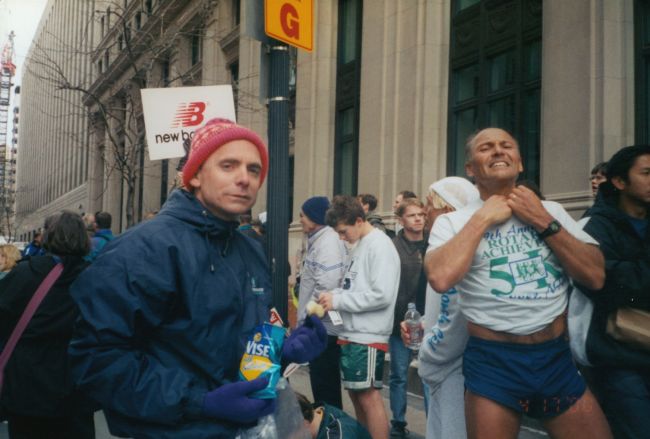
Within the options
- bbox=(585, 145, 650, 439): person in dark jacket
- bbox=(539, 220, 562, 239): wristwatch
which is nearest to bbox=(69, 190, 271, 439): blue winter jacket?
bbox=(539, 220, 562, 239): wristwatch

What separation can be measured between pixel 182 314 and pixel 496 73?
9959mm

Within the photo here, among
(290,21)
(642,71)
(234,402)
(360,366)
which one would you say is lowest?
(360,366)

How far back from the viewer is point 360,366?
214 inches

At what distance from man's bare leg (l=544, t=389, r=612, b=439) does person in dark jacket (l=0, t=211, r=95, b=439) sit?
280 centimetres

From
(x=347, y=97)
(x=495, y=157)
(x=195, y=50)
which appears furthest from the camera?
(x=195, y=50)

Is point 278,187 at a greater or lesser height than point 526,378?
greater

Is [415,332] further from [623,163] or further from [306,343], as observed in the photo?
[306,343]

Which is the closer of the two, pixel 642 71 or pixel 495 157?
pixel 495 157

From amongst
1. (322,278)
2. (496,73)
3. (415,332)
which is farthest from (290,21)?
(496,73)

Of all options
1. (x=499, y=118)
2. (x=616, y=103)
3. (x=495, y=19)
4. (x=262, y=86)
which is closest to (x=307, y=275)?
(x=262, y=86)

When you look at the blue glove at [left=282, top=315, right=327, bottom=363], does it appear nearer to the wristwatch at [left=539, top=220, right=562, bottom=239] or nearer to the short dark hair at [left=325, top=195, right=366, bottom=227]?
the wristwatch at [left=539, top=220, right=562, bottom=239]

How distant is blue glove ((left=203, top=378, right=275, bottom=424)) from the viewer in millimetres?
2033

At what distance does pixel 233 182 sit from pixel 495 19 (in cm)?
986

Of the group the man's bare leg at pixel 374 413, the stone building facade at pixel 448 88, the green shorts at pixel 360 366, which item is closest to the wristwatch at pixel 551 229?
the stone building facade at pixel 448 88
